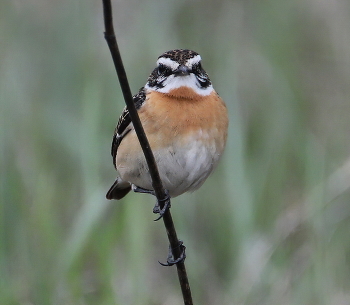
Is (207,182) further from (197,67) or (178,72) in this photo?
(178,72)

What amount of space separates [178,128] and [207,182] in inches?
72.2

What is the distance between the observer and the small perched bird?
14.3ft

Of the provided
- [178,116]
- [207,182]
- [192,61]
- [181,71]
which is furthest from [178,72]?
[207,182]

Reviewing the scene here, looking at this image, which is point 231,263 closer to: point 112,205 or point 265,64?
point 112,205

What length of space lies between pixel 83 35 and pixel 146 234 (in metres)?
1.89

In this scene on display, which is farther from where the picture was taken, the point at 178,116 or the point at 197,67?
the point at 197,67

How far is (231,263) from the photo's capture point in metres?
5.42

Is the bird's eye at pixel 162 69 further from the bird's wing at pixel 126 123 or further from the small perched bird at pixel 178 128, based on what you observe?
the bird's wing at pixel 126 123

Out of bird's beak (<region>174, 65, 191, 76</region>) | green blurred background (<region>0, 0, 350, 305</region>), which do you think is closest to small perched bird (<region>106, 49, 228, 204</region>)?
Result: bird's beak (<region>174, 65, 191, 76</region>)

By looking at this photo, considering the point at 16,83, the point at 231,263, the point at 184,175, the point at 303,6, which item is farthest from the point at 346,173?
the point at 16,83

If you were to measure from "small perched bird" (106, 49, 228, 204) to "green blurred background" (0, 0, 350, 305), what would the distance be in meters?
0.54

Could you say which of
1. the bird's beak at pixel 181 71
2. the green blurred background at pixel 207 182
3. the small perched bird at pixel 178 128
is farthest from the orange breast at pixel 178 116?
the green blurred background at pixel 207 182

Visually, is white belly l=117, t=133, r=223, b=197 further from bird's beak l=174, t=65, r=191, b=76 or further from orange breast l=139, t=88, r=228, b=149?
bird's beak l=174, t=65, r=191, b=76

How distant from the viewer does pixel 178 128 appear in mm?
4352
